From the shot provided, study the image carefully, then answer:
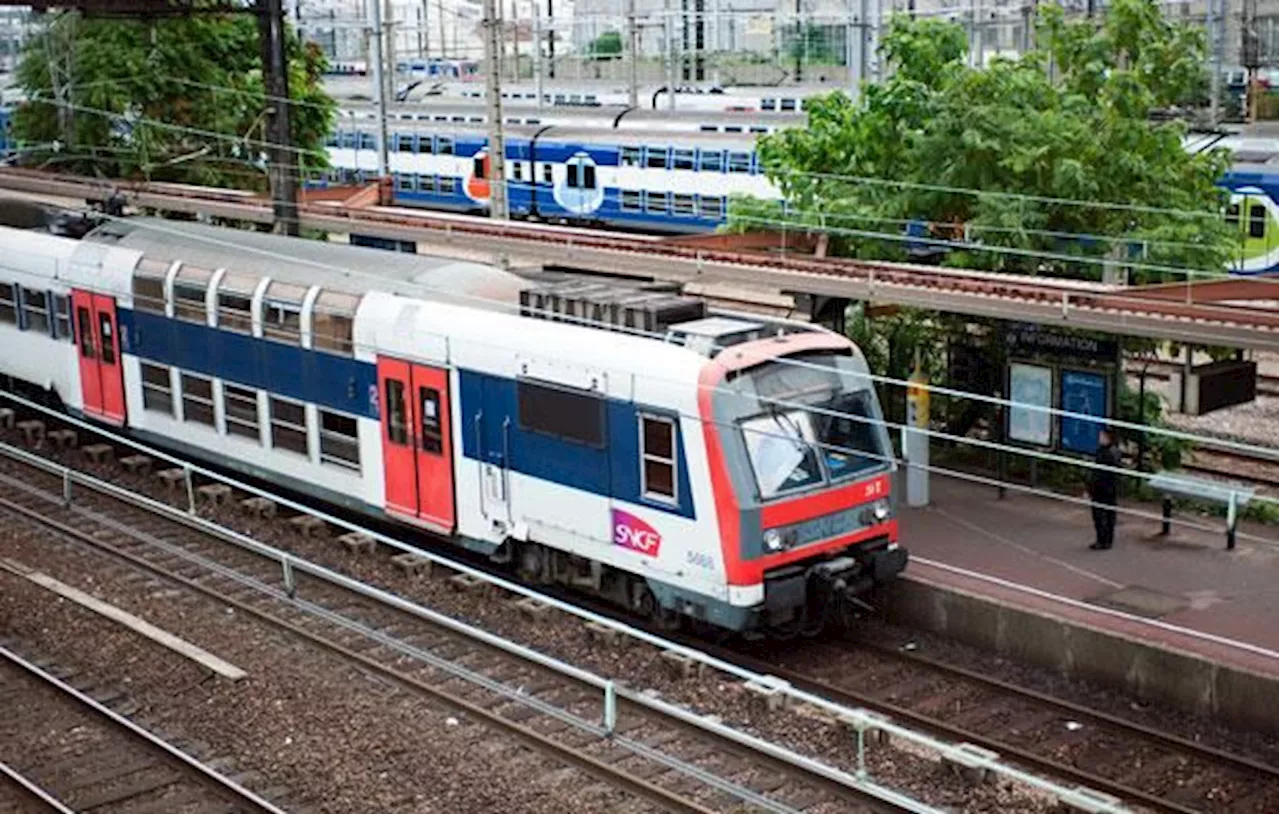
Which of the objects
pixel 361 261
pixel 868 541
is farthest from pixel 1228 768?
pixel 361 261

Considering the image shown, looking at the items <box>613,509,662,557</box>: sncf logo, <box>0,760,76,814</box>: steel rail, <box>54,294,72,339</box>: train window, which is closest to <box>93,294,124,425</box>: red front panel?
<box>54,294,72,339</box>: train window

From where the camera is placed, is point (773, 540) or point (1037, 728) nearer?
point (1037, 728)

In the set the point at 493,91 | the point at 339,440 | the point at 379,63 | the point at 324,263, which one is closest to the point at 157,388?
the point at 324,263

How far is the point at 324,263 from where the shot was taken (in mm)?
19016

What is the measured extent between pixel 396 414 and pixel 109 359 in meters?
6.39

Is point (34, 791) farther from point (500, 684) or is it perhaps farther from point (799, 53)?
point (799, 53)

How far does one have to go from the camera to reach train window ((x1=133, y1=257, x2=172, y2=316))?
20750 millimetres

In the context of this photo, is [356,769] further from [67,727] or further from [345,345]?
[345,345]

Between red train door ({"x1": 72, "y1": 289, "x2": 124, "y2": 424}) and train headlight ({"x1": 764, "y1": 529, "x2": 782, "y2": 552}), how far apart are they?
10.8 metres

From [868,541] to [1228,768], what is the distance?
3699 millimetres

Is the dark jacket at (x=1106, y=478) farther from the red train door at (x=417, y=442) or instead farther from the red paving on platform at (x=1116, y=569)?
the red train door at (x=417, y=442)

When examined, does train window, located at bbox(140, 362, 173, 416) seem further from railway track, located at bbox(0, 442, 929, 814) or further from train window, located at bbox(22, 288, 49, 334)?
train window, located at bbox(22, 288, 49, 334)

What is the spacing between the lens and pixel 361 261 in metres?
18.9

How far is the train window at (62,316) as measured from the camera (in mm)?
22734
